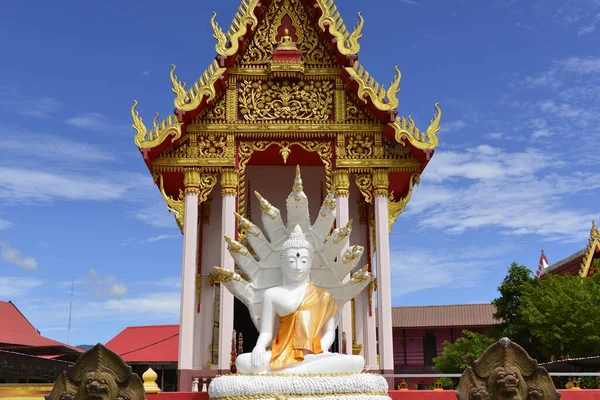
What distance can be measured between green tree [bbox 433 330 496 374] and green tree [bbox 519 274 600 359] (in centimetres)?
158

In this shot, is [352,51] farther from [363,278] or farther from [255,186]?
[363,278]

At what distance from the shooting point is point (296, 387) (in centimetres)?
435

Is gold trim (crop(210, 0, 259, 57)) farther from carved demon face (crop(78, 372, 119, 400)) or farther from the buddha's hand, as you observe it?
carved demon face (crop(78, 372, 119, 400))

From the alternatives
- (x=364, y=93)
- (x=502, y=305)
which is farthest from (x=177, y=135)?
(x=502, y=305)

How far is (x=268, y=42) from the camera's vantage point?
35.8 feet

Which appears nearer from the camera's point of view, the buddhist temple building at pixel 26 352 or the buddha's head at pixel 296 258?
the buddha's head at pixel 296 258

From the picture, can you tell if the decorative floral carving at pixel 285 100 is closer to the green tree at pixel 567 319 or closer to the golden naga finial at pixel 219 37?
the golden naga finial at pixel 219 37

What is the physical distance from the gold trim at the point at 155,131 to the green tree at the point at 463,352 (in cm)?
905

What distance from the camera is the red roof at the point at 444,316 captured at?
A: 2245cm

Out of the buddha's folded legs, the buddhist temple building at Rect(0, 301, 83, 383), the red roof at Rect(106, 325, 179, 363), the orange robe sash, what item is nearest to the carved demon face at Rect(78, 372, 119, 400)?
the buddha's folded legs

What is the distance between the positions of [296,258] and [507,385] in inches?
77.4

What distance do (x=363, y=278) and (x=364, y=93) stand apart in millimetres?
5714

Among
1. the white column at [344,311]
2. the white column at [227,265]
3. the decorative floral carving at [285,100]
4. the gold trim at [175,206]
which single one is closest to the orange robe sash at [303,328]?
the white column at [344,311]

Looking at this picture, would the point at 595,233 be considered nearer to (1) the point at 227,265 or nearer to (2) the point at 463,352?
(2) the point at 463,352
